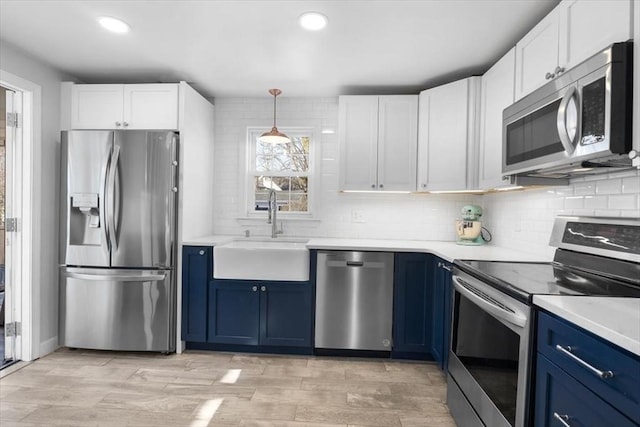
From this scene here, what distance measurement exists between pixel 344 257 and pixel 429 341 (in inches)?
37.1

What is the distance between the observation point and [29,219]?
8.91 feet

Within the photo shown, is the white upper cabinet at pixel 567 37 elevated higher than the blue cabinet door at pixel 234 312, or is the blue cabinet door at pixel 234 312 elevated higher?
the white upper cabinet at pixel 567 37

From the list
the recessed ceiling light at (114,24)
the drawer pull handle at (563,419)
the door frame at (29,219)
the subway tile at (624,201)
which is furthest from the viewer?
the door frame at (29,219)

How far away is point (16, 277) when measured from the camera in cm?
274

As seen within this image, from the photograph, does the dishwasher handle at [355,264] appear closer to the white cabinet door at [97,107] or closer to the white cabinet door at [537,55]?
the white cabinet door at [537,55]

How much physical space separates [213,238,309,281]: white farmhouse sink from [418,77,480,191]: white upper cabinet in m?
1.25

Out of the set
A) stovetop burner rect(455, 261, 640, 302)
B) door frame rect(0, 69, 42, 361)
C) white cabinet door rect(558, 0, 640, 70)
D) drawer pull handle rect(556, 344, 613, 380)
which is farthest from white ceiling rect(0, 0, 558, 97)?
drawer pull handle rect(556, 344, 613, 380)

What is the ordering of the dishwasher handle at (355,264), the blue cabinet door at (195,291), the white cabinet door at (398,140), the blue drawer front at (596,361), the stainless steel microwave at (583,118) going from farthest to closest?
the white cabinet door at (398,140) → the blue cabinet door at (195,291) → the dishwasher handle at (355,264) → the stainless steel microwave at (583,118) → the blue drawer front at (596,361)

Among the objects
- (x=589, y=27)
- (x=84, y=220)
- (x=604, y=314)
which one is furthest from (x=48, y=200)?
(x=589, y=27)

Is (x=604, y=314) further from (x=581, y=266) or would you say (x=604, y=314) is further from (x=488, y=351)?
(x=581, y=266)

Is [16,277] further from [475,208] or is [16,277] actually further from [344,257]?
[475,208]

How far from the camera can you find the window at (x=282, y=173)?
11.8 feet

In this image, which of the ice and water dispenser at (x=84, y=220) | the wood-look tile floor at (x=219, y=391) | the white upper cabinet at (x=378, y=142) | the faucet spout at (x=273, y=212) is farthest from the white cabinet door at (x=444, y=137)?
the ice and water dispenser at (x=84, y=220)

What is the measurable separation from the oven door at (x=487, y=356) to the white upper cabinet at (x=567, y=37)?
1120 mm
